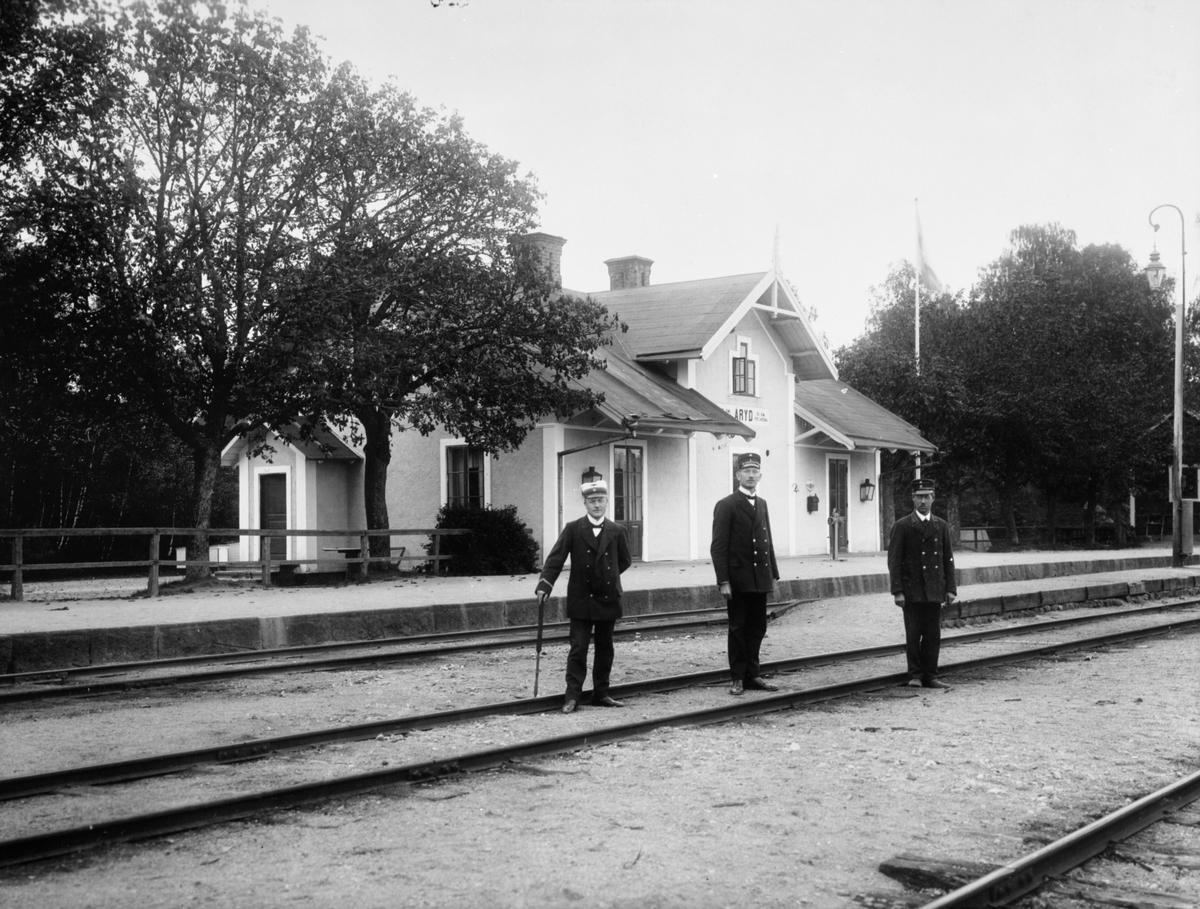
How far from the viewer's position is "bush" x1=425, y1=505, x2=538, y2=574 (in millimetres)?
23938

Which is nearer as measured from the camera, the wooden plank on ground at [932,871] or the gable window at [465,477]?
the wooden plank on ground at [932,871]

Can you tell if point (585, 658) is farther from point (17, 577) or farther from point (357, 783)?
point (17, 577)

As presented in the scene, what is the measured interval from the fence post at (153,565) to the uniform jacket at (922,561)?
11.8 meters

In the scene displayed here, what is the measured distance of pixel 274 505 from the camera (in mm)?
29188

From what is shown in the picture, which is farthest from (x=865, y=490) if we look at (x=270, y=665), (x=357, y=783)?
(x=357, y=783)

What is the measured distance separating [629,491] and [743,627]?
17.1 meters

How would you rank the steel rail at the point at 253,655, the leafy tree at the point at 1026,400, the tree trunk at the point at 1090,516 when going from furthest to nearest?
the tree trunk at the point at 1090,516 → the leafy tree at the point at 1026,400 → the steel rail at the point at 253,655

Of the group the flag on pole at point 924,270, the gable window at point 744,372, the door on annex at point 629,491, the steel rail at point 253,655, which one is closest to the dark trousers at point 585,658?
the steel rail at point 253,655

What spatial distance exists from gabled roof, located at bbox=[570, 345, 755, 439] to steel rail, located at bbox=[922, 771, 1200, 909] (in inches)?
714

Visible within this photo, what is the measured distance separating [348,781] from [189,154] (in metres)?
16.6

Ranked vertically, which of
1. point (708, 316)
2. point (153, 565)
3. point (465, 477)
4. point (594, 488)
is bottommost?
point (153, 565)

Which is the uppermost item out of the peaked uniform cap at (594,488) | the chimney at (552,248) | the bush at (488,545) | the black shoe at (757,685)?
the chimney at (552,248)

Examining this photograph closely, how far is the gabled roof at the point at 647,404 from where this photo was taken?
25219mm

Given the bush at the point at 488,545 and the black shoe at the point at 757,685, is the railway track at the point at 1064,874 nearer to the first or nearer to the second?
the black shoe at the point at 757,685
